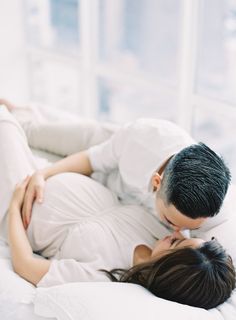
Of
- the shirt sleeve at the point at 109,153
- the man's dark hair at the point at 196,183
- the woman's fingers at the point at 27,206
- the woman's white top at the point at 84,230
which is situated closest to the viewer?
the man's dark hair at the point at 196,183

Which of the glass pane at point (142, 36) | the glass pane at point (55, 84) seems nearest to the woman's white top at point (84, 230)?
the glass pane at point (142, 36)

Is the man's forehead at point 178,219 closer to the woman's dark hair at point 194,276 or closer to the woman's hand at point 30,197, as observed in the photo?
the woman's dark hair at point 194,276

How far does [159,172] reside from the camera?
1.55 meters

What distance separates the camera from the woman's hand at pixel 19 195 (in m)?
1.57

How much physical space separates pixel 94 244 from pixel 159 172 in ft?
0.97

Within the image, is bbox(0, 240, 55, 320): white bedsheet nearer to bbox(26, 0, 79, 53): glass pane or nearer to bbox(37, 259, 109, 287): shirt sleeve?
bbox(37, 259, 109, 287): shirt sleeve

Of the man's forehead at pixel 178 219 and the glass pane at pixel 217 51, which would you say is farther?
the glass pane at pixel 217 51

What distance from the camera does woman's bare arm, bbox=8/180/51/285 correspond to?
134cm

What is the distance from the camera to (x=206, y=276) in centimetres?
118

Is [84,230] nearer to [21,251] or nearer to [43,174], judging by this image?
[21,251]

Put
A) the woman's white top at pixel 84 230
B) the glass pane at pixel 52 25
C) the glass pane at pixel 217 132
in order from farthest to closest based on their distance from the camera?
the glass pane at pixel 52 25
the glass pane at pixel 217 132
the woman's white top at pixel 84 230

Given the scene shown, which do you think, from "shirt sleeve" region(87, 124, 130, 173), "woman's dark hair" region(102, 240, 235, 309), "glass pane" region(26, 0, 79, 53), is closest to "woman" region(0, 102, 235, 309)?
"woman's dark hair" region(102, 240, 235, 309)

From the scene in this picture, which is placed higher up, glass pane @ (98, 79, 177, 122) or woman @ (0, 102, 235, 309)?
woman @ (0, 102, 235, 309)

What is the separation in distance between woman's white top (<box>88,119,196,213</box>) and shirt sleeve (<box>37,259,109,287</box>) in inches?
13.5
